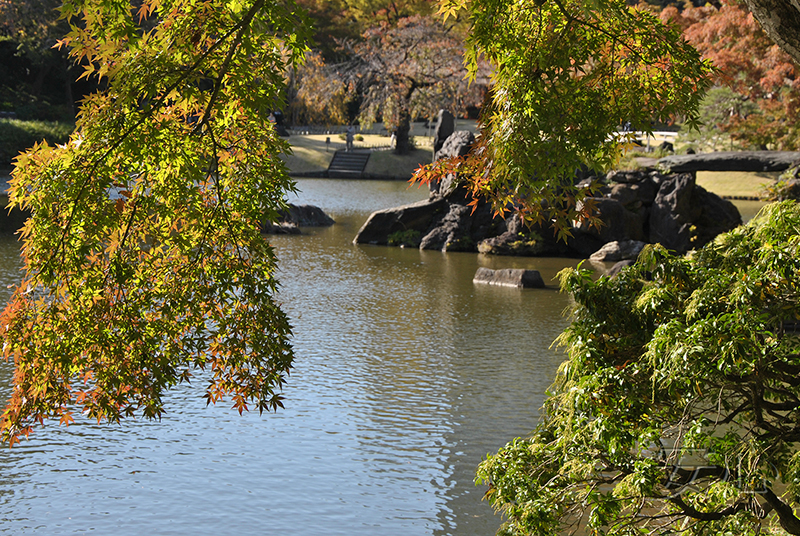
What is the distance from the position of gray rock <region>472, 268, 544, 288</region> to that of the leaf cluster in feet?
31.3

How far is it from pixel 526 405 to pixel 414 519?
2.64 m

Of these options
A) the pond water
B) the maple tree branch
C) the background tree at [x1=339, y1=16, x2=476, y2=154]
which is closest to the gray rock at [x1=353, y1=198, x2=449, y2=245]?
the pond water

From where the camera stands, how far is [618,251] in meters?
17.0

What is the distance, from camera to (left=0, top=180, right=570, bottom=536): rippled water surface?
5930mm

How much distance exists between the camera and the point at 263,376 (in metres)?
4.32

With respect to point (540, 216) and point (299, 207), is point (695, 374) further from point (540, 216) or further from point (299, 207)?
point (299, 207)

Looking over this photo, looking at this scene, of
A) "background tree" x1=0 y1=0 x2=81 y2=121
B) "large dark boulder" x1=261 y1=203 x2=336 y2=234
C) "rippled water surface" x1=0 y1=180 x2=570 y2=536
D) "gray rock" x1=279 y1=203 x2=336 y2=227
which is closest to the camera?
"rippled water surface" x1=0 y1=180 x2=570 y2=536

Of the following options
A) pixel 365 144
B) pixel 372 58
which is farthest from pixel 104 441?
pixel 365 144

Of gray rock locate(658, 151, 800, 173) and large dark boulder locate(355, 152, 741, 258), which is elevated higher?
gray rock locate(658, 151, 800, 173)

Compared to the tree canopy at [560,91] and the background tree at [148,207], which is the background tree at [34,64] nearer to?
the background tree at [148,207]

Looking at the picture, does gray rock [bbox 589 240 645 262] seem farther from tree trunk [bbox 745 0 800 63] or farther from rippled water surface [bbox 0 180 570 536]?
tree trunk [bbox 745 0 800 63]

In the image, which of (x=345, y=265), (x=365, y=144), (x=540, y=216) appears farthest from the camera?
(x=365, y=144)

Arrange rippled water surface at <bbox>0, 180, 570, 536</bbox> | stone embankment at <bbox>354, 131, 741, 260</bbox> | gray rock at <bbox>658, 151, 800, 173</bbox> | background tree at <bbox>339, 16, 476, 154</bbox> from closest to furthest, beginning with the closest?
rippled water surface at <bbox>0, 180, 570, 536</bbox>
stone embankment at <bbox>354, 131, 741, 260</bbox>
gray rock at <bbox>658, 151, 800, 173</bbox>
background tree at <bbox>339, 16, 476, 154</bbox>

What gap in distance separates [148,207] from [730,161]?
19181mm
